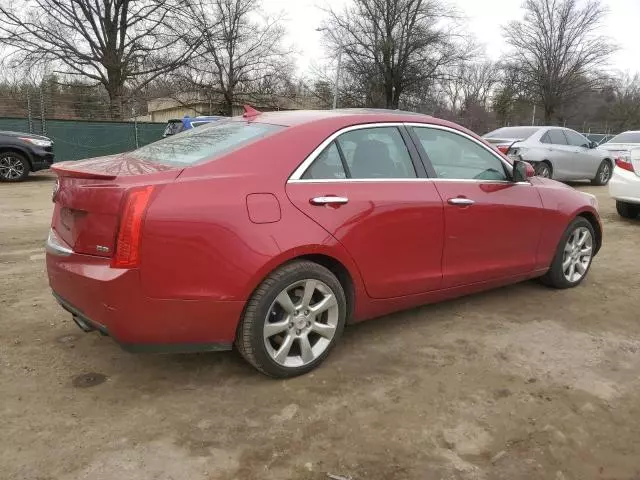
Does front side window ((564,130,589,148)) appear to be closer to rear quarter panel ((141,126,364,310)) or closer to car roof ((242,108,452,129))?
car roof ((242,108,452,129))

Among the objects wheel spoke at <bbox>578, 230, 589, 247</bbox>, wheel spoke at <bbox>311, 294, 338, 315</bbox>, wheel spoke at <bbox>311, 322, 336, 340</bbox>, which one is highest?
wheel spoke at <bbox>578, 230, 589, 247</bbox>

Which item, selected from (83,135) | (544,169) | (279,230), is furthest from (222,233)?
(83,135)

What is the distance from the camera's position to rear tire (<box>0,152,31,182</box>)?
12.3 m

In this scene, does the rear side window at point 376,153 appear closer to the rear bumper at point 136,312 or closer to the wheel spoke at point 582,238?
the rear bumper at point 136,312

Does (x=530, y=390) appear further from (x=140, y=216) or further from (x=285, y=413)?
(x=140, y=216)

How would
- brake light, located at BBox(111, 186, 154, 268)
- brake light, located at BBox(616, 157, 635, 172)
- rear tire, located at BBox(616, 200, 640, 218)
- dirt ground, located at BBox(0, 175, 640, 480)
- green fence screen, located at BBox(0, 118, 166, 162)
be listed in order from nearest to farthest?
1. dirt ground, located at BBox(0, 175, 640, 480)
2. brake light, located at BBox(111, 186, 154, 268)
3. brake light, located at BBox(616, 157, 635, 172)
4. rear tire, located at BBox(616, 200, 640, 218)
5. green fence screen, located at BBox(0, 118, 166, 162)

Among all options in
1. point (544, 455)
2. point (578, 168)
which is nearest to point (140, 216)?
point (544, 455)

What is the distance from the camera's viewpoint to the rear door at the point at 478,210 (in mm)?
3771

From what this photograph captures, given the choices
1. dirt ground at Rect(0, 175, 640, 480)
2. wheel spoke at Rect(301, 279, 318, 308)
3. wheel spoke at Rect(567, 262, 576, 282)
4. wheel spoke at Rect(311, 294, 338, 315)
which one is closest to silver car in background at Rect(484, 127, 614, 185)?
wheel spoke at Rect(567, 262, 576, 282)

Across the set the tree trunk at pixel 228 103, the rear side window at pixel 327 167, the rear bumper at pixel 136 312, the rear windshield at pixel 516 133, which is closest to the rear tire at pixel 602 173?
the rear windshield at pixel 516 133

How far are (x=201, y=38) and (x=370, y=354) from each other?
1096 inches

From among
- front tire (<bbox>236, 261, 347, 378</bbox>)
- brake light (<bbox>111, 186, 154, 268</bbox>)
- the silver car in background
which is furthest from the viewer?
the silver car in background

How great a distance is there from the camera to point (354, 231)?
322 centimetres

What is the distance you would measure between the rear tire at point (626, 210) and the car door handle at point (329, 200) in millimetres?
7113
